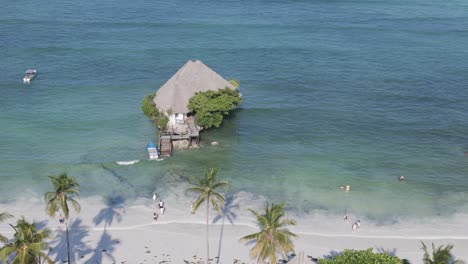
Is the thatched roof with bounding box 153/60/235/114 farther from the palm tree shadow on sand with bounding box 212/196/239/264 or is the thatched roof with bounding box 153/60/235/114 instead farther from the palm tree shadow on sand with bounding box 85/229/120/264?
the palm tree shadow on sand with bounding box 85/229/120/264

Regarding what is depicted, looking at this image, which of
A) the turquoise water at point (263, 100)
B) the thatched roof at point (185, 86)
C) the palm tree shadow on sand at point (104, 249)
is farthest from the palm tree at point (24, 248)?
the thatched roof at point (185, 86)

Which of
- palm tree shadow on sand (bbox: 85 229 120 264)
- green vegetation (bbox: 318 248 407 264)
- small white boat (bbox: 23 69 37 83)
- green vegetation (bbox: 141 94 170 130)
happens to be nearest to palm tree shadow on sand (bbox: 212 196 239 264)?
palm tree shadow on sand (bbox: 85 229 120 264)

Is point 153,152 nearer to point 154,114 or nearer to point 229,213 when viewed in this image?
point 154,114

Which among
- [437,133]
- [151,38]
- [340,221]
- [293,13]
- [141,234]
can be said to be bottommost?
[141,234]

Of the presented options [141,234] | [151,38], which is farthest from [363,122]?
[151,38]

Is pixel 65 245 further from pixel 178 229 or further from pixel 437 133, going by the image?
pixel 437 133

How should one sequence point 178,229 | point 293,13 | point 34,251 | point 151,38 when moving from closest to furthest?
point 34,251 → point 178,229 → point 151,38 → point 293,13

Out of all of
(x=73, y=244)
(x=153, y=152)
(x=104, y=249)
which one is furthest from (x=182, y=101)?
(x=73, y=244)
